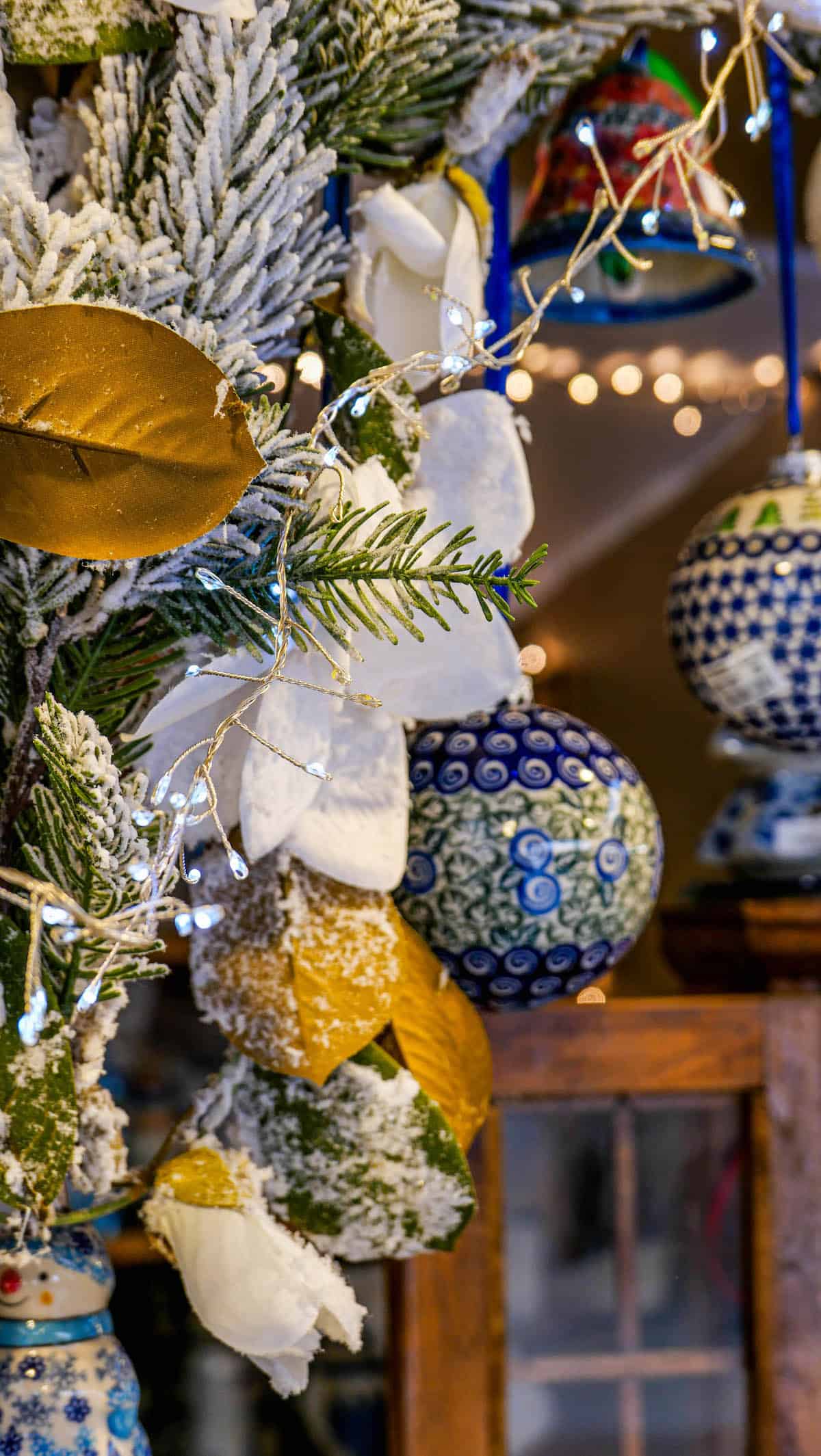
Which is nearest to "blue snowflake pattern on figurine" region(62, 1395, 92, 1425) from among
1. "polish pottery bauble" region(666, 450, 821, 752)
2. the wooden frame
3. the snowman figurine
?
the snowman figurine

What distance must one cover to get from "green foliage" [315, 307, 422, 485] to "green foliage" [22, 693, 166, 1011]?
137 millimetres

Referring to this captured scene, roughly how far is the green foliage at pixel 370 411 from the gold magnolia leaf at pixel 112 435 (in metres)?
0.11

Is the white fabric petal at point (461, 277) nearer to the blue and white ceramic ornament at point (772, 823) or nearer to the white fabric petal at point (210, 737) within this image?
the white fabric petal at point (210, 737)

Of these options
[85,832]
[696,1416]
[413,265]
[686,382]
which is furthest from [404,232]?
[686,382]

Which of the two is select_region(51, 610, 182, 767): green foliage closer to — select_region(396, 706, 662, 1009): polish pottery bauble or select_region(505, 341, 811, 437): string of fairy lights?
select_region(396, 706, 662, 1009): polish pottery bauble

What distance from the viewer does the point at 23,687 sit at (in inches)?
14.8

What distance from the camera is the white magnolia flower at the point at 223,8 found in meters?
0.35

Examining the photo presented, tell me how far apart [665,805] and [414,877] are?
0.58m

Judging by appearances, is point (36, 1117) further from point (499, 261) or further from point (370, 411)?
point (499, 261)

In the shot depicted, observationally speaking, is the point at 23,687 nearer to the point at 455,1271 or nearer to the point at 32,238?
the point at 32,238

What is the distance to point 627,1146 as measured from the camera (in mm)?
655

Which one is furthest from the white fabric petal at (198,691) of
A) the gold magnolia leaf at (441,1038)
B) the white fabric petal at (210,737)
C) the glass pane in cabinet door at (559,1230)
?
the glass pane in cabinet door at (559,1230)

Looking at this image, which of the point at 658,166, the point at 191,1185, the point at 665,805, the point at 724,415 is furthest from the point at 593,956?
the point at 724,415

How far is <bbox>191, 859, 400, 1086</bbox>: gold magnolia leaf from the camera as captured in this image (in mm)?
415
